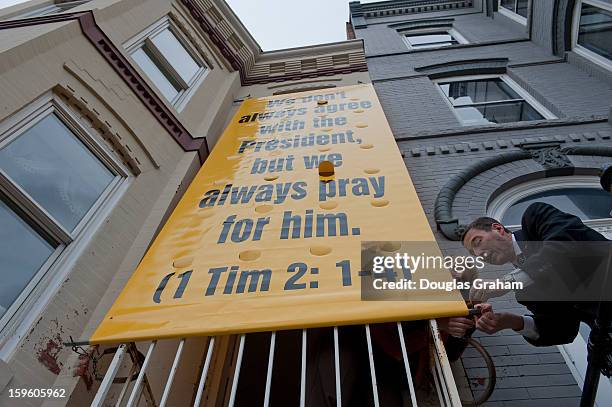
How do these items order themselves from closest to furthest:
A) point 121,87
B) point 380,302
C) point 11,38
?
1. point 380,302
2. point 11,38
3. point 121,87

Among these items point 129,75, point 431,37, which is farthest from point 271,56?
point 129,75

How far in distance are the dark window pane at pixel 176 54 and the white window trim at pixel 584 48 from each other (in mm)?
6958

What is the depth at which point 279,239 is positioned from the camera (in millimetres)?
3463

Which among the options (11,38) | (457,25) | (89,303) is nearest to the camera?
(89,303)

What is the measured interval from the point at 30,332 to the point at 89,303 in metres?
0.55

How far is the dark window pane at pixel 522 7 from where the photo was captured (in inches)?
399

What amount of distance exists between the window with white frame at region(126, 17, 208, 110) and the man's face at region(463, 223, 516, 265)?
4.76 m

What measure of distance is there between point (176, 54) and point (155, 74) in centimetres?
101

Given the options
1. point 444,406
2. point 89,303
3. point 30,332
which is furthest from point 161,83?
point 444,406

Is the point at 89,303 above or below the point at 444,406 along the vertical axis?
above

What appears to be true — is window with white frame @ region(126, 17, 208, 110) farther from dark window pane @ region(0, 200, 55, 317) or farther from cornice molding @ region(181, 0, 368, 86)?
dark window pane @ region(0, 200, 55, 317)

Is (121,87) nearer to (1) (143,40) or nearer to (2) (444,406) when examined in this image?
(1) (143,40)

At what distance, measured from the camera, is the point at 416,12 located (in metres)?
12.9

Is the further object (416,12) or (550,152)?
(416,12)
